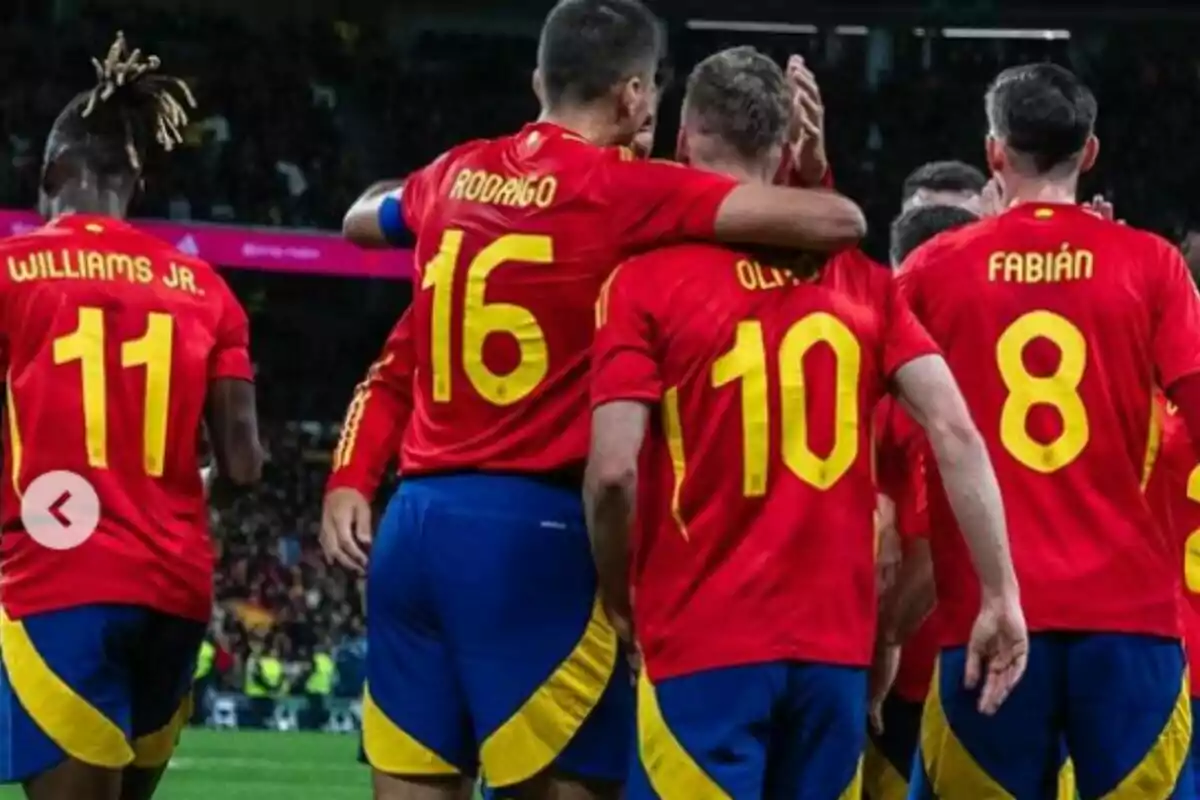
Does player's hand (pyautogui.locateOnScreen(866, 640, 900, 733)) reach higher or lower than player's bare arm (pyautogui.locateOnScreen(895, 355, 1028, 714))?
lower

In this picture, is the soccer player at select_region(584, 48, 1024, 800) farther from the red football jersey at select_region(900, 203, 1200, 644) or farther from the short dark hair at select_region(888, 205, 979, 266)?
the short dark hair at select_region(888, 205, 979, 266)

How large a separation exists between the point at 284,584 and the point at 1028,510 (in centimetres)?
1869

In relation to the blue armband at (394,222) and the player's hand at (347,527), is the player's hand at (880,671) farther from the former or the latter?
the blue armband at (394,222)

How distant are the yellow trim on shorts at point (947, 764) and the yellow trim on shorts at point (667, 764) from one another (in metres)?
0.95

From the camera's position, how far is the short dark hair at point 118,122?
5.40 metres

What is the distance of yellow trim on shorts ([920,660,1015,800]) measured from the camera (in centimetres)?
481

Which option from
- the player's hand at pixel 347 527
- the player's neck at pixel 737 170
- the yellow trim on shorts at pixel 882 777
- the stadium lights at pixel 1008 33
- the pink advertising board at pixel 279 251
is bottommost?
the pink advertising board at pixel 279 251

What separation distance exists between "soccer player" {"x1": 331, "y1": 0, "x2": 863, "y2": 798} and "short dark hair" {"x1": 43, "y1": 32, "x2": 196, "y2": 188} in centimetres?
129

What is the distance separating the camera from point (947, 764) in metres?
4.85

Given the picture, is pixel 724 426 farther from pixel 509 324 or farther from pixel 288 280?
pixel 288 280

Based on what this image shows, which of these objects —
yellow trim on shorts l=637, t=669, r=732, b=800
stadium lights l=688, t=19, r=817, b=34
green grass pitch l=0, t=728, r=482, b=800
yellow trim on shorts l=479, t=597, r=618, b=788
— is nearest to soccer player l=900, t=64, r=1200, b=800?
yellow trim on shorts l=479, t=597, r=618, b=788

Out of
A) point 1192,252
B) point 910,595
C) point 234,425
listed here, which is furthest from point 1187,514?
point 234,425

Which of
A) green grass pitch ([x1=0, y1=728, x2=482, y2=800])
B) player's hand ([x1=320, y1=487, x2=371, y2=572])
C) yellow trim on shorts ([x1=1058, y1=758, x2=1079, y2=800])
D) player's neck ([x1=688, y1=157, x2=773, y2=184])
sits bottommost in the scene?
green grass pitch ([x1=0, y1=728, x2=482, y2=800])

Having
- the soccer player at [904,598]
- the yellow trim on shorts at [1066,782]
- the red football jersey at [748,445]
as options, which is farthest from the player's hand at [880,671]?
the red football jersey at [748,445]
